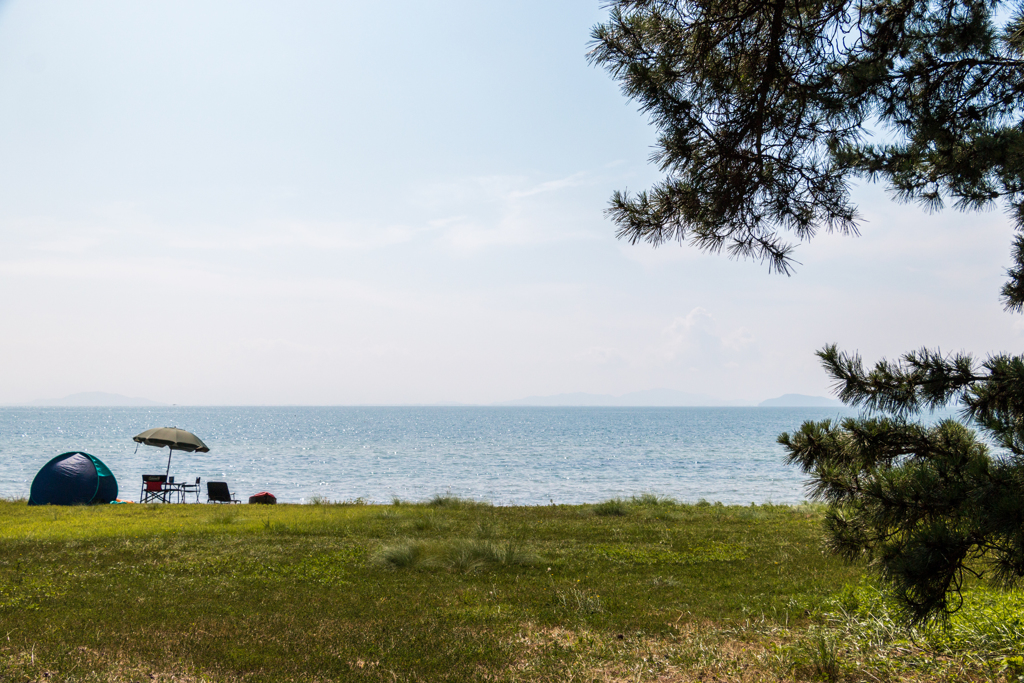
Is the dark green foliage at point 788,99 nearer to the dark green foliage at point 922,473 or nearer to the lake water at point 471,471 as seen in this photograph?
the dark green foliage at point 922,473

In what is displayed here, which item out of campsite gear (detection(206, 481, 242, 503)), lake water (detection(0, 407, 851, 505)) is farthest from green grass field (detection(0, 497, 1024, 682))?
lake water (detection(0, 407, 851, 505))

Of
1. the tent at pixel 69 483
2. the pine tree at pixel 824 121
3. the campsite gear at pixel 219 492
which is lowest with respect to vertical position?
the campsite gear at pixel 219 492

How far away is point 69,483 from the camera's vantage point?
55.0ft

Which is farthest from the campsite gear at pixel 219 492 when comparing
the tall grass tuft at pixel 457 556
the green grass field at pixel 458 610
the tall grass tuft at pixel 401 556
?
the tall grass tuft at pixel 401 556

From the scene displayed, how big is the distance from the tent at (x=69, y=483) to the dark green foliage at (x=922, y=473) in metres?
19.2

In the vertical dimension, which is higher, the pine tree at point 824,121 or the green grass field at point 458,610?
the pine tree at point 824,121

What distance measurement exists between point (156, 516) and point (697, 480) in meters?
30.3

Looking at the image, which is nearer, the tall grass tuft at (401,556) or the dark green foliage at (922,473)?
the dark green foliage at (922,473)

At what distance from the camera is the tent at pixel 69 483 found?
1659 cm

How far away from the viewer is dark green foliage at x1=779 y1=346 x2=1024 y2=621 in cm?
307

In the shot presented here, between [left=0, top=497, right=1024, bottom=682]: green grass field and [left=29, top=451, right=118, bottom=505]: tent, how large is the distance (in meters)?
5.17

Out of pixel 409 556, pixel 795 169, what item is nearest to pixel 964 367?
pixel 795 169

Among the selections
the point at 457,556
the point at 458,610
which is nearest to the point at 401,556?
the point at 457,556

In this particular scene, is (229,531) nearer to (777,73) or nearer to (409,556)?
(409,556)
